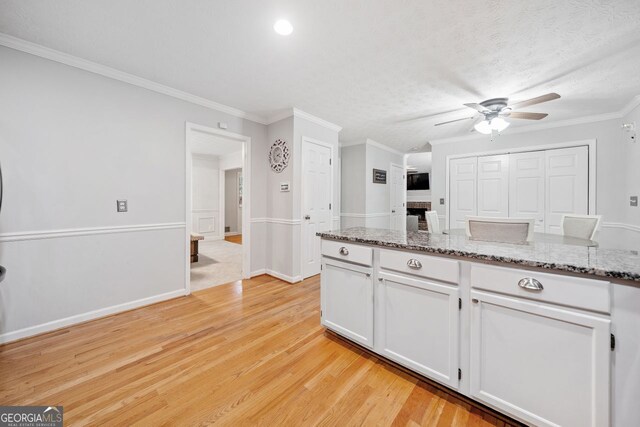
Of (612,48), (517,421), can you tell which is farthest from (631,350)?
(612,48)

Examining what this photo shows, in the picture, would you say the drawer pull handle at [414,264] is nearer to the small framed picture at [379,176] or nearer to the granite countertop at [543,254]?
the granite countertop at [543,254]

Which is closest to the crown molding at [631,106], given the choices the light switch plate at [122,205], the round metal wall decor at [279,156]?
the round metal wall decor at [279,156]

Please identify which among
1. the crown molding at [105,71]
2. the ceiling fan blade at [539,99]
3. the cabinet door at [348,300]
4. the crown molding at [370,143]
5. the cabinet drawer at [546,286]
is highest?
the crown molding at [370,143]

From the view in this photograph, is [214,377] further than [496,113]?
No

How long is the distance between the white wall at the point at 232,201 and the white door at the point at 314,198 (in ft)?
17.8

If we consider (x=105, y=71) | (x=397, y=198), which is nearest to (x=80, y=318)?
(x=105, y=71)

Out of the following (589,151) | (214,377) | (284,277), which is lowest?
(214,377)

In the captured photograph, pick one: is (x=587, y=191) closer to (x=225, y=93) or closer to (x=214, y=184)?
(x=225, y=93)

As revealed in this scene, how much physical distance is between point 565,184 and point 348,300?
4573 millimetres

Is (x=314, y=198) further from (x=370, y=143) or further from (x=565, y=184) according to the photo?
(x=565, y=184)

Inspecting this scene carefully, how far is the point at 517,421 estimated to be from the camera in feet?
4.24

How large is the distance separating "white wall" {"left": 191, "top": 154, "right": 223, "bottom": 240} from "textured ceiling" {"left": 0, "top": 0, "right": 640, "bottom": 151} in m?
4.75

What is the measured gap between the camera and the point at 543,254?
1261 millimetres

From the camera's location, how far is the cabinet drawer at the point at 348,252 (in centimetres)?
179
